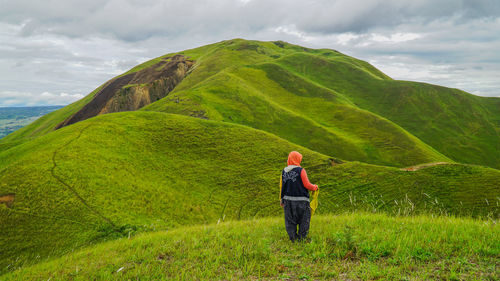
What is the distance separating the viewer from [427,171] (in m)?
23.4

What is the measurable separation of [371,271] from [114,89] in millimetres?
117618

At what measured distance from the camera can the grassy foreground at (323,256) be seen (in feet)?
17.8

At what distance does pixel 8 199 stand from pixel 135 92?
66.6m

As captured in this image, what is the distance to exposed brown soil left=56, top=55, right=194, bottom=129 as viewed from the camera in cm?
7500

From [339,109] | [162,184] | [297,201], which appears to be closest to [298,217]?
[297,201]

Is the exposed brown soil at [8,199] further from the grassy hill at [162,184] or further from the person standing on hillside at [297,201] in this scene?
the person standing on hillside at [297,201]

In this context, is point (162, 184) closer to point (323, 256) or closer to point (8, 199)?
point (8, 199)

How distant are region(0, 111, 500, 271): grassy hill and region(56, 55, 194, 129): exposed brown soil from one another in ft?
163

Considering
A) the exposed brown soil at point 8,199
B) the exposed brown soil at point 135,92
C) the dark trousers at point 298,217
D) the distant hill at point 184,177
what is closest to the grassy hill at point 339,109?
the distant hill at point 184,177

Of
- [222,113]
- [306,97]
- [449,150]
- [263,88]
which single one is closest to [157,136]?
[222,113]

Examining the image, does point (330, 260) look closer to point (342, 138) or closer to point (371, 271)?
point (371, 271)

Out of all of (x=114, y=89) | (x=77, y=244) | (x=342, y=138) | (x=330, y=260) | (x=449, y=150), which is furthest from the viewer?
(x=114, y=89)

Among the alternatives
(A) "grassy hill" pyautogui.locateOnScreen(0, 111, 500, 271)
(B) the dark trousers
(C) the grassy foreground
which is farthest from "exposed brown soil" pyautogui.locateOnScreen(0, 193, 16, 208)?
(B) the dark trousers

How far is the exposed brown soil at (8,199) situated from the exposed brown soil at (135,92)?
2477 inches
